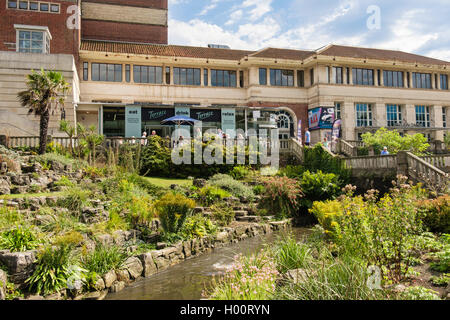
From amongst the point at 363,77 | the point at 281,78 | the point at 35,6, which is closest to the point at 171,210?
the point at 281,78

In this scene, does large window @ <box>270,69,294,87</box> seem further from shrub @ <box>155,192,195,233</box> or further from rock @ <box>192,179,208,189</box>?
shrub @ <box>155,192,195,233</box>

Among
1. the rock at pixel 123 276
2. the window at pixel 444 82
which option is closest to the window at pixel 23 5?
the rock at pixel 123 276

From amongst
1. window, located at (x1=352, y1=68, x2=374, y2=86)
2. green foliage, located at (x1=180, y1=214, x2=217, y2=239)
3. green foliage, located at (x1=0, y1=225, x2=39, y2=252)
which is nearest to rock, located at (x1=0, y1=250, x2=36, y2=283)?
green foliage, located at (x1=0, y1=225, x2=39, y2=252)

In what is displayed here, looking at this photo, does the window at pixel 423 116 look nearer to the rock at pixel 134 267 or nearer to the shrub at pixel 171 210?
the shrub at pixel 171 210

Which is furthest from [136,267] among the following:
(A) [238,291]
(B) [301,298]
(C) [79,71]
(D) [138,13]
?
(D) [138,13]

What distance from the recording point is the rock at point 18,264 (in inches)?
263

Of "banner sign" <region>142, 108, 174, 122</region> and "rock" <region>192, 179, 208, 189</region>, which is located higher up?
"banner sign" <region>142, 108, 174, 122</region>

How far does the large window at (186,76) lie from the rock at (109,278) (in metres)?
29.4

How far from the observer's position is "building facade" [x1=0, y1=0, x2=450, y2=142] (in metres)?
31.8

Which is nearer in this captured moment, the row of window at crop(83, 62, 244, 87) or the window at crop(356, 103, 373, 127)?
the row of window at crop(83, 62, 244, 87)

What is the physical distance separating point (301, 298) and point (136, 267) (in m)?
4.55

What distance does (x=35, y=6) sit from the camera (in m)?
31.3

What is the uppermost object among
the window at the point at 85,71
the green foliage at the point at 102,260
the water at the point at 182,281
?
the window at the point at 85,71

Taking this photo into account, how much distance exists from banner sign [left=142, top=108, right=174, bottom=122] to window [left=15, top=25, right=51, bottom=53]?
29.8ft
